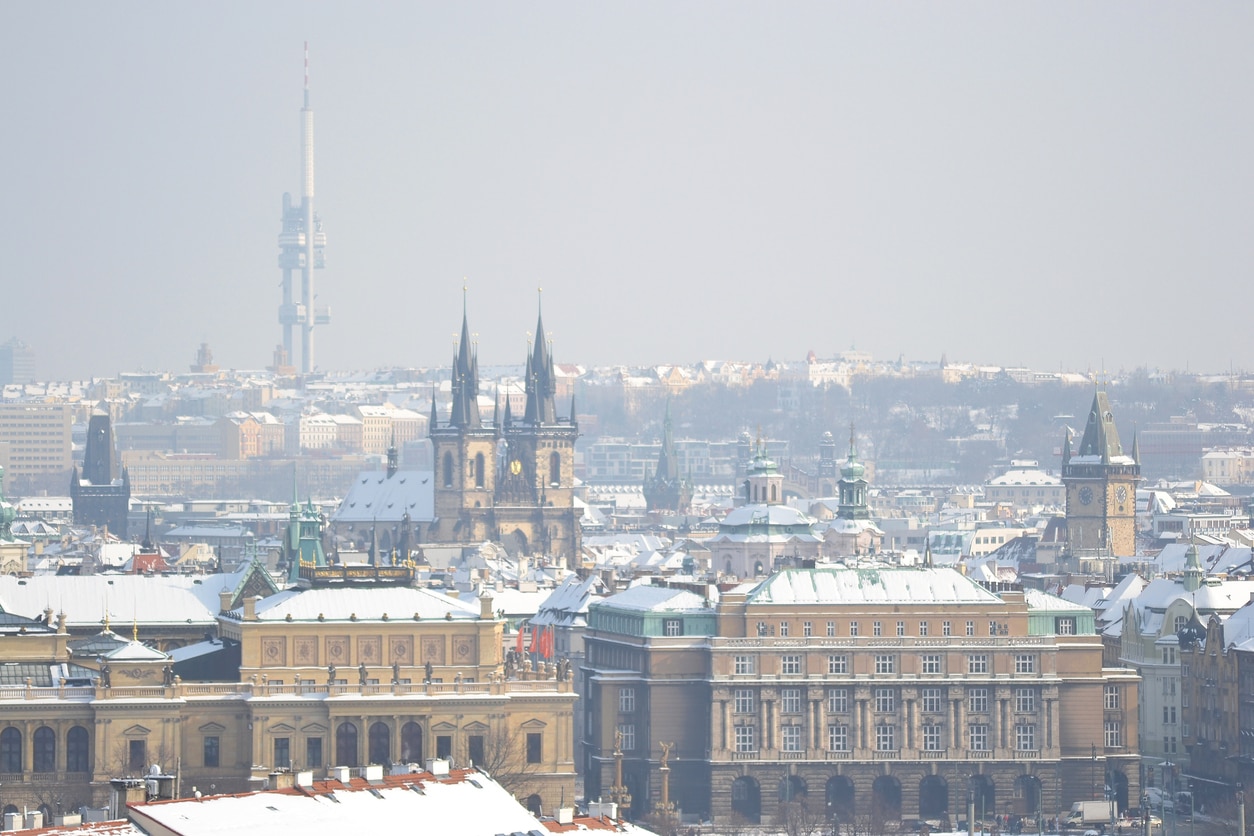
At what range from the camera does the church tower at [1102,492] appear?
620ft

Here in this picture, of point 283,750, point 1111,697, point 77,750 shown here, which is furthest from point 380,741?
point 1111,697

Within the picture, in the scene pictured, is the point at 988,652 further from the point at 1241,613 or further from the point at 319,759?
the point at 319,759

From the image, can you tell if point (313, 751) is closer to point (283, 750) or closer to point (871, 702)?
point (283, 750)

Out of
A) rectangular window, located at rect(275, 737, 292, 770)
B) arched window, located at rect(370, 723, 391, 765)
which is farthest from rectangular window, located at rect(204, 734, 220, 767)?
arched window, located at rect(370, 723, 391, 765)

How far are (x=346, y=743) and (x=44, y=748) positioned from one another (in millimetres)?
7196

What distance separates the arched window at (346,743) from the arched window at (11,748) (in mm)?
7485

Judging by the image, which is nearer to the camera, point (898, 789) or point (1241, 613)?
point (898, 789)

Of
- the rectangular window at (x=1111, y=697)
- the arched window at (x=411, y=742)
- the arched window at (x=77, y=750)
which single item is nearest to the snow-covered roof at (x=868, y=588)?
the rectangular window at (x=1111, y=697)

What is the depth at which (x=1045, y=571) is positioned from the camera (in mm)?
184250

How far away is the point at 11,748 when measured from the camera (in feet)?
331

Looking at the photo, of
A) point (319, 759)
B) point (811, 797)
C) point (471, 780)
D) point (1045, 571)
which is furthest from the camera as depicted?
point (1045, 571)

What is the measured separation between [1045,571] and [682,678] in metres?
68.8

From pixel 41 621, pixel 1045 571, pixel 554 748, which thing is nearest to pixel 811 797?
pixel 554 748

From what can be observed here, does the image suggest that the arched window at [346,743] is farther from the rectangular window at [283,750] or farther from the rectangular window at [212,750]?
the rectangular window at [212,750]
